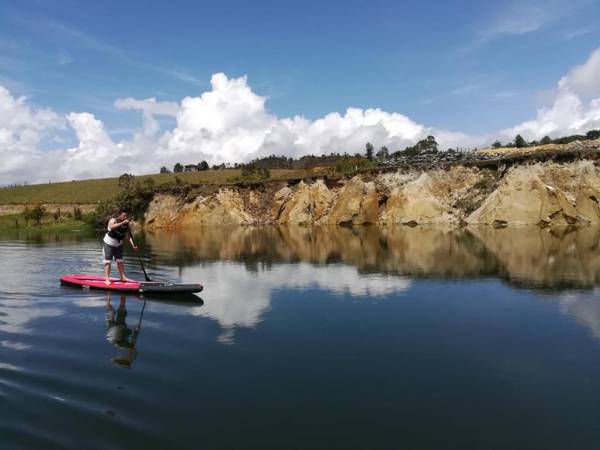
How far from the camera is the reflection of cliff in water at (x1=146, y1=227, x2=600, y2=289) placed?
72.1ft

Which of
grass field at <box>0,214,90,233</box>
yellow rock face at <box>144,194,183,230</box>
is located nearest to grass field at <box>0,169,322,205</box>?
grass field at <box>0,214,90,233</box>

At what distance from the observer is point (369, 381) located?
9.80m

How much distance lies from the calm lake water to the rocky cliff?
33.1 metres

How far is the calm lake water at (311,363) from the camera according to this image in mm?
7812

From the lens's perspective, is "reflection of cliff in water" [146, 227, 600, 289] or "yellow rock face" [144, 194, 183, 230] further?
"yellow rock face" [144, 194, 183, 230]

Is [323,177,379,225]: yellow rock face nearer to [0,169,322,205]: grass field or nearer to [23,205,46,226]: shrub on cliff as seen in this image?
[0,169,322,205]: grass field

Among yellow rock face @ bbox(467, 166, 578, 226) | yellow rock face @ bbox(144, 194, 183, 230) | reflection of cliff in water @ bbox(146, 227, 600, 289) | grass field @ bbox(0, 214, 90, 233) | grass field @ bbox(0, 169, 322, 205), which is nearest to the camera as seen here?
reflection of cliff in water @ bbox(146, 227, 600, 289)

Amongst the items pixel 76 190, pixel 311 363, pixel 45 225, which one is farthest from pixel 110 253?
pixel 76 190

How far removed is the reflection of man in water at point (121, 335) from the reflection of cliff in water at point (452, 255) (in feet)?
33.0

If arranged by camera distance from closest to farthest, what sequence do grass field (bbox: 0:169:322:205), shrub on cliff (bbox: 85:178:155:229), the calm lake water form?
the calm lake water < shrub on cliff (bbox: 85:178:155:229) < grass field (bbox: 0:169:322:205)

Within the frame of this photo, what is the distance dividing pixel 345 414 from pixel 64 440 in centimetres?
443

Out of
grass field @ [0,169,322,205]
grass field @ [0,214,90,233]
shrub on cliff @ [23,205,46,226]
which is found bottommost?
grass field @ [0,214,90,233]

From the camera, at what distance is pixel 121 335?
13320 mm

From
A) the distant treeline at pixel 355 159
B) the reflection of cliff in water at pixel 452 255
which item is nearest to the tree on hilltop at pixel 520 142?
the distant treeline at pixel 355 159
